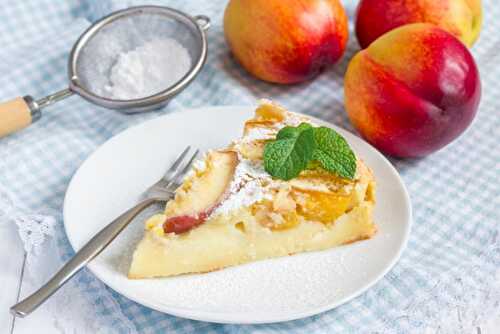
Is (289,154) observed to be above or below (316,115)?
above

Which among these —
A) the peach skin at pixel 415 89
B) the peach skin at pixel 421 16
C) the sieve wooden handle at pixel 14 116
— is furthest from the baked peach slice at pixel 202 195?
the peach skin at pixel 421 16


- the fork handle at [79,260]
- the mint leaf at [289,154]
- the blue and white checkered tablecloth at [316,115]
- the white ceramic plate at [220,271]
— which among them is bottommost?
the blue and white checkered tablecloth at [316,115]

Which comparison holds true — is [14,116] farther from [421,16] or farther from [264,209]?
[421,16]

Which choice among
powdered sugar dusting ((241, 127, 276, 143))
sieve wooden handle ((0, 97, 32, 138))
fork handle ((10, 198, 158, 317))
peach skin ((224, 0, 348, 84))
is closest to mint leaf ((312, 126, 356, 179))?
powdered sugar dusting ((241, 127, 276, 143))

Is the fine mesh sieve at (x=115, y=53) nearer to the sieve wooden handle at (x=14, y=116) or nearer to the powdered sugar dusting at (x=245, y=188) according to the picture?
the sieve wooden handle at (x=14, y=116)

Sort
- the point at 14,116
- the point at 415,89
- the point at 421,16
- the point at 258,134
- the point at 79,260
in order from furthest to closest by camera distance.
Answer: the point at 421,16 → the point at 14,116 → the point at 415,89 → the point at 258,134 → the point at 79,260

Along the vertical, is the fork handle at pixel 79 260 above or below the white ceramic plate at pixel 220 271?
above

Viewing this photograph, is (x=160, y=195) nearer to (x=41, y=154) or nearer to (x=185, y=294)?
(x=185, y=294)

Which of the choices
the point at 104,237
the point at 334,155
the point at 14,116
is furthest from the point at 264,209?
the point at 14,116

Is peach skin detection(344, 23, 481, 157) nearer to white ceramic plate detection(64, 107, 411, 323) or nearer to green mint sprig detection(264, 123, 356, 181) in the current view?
white ceramic plate detection(64, 107, 411, 323)
